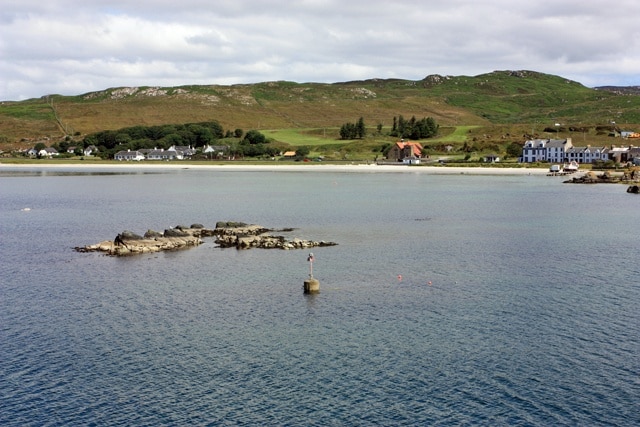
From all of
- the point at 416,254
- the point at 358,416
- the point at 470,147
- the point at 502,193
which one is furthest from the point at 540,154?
the point at 358,416

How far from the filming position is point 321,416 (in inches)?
845

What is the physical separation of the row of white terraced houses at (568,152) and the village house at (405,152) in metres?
23.0

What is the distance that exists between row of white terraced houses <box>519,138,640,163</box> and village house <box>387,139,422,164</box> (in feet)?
75.4

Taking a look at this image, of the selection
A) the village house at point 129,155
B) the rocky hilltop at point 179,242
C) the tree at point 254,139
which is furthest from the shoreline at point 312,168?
the rocky hilltop at point 179,242

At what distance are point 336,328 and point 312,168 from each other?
115344 millimetres

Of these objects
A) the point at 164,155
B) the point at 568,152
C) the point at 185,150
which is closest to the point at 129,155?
the point at 164,155

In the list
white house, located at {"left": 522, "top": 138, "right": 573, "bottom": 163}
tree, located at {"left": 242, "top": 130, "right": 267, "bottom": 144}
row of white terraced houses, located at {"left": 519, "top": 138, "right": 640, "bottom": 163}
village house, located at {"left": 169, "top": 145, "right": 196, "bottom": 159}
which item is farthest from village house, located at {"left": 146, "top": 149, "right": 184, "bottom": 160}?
white house, located at {"left": 522, "top": 138, "right": 573, "bottom": 163}

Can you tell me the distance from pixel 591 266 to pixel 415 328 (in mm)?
17748

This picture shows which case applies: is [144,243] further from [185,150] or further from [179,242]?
[185,150]

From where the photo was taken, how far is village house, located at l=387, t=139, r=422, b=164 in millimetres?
157375

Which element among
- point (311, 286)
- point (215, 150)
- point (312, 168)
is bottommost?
point (311, 286)

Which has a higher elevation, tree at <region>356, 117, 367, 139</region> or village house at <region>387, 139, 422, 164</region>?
tree at <region>356, 117, 367, 139</region>

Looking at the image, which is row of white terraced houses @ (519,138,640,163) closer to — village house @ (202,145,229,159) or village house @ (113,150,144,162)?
village house @ (202,145,229,159)

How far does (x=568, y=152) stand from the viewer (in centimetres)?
14638
